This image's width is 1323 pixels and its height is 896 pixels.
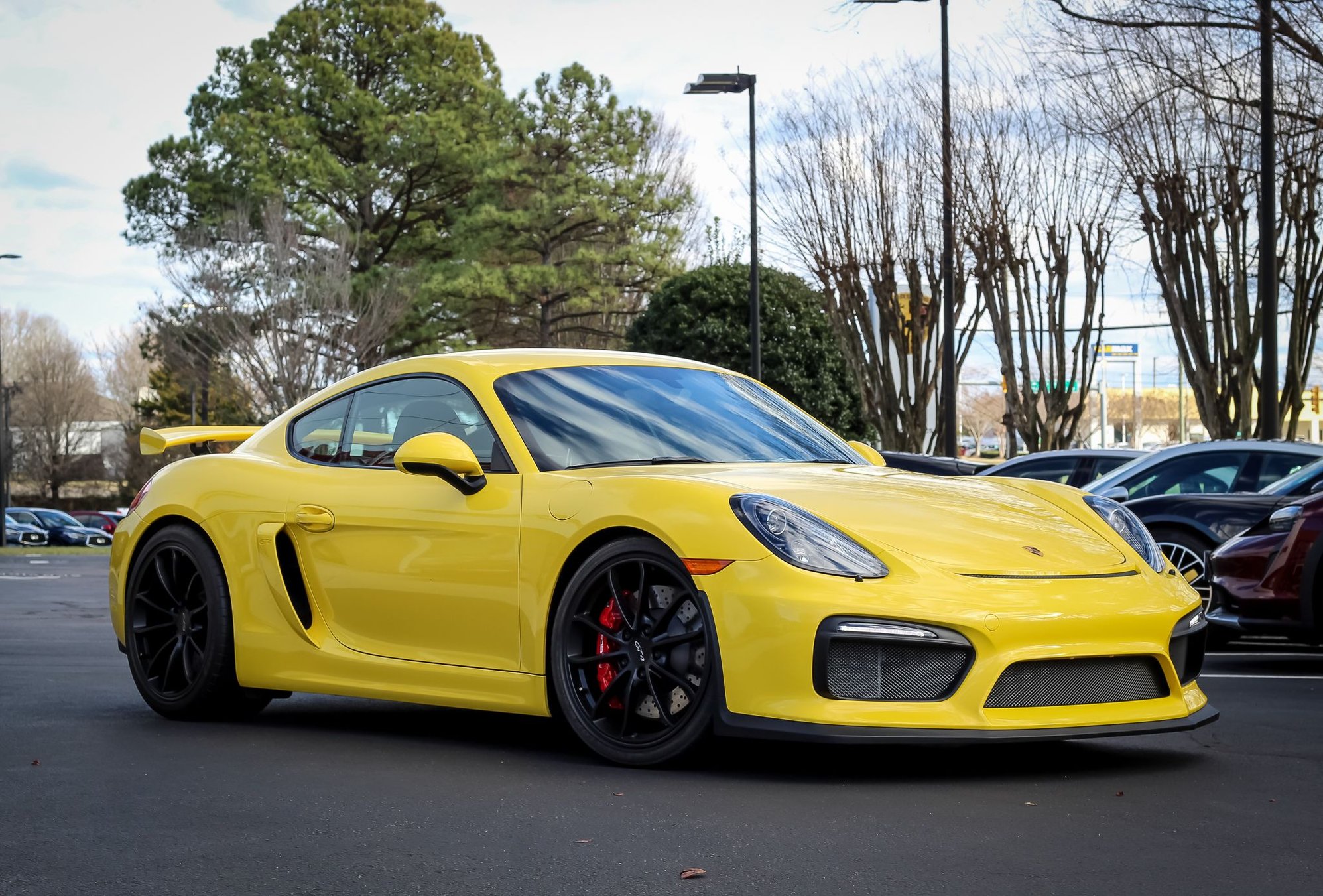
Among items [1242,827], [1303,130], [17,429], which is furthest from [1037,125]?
[17,429]

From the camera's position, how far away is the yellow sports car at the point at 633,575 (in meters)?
4.78

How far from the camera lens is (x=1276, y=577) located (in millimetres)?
8680

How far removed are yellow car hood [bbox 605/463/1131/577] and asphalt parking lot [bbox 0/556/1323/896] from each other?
26.4 inches

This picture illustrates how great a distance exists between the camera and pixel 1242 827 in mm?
4270

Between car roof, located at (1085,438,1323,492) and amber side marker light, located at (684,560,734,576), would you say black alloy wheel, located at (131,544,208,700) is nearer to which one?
amber side marker light, located at (684,560,734,576)

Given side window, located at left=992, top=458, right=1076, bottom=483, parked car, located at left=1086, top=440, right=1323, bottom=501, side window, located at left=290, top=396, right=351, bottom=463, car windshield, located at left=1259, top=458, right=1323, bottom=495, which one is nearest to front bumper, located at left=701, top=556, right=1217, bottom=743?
side window, located at left=290, top=396, right=351, bottom=463

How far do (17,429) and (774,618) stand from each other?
258 ft

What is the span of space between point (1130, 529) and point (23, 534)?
5517 centimetres

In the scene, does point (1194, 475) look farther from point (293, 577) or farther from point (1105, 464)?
point (293, 577)

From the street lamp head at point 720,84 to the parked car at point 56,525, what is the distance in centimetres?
3757

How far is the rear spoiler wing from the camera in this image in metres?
7.34

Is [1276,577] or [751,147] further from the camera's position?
[751,147]

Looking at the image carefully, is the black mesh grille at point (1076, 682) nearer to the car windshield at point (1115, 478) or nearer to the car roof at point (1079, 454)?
the car windshield at point (1115, 478)

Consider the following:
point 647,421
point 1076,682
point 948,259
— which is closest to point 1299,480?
point 647,421
